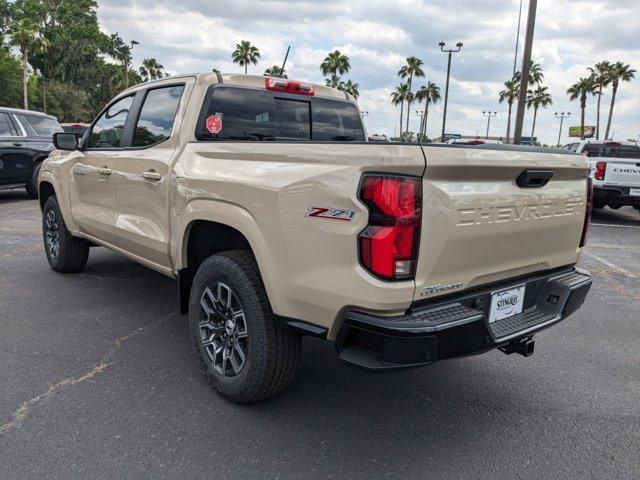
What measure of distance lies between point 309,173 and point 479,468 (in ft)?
5.29

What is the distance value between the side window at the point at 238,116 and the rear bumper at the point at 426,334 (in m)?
1.88

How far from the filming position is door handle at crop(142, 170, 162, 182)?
3405 millimetres

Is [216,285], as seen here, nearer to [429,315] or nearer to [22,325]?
[429,315]

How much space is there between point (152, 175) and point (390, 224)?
204 centimetres

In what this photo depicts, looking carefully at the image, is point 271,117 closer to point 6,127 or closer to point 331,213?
point 331,213

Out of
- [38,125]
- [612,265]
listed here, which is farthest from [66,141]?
[38,125]

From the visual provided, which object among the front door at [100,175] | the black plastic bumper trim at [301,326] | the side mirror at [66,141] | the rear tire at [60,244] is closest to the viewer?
the black plastic bumper trim at [301,326]

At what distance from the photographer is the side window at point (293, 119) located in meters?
3.84

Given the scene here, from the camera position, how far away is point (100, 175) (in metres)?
4.25

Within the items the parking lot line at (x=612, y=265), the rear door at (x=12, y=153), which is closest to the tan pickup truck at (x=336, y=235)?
the parking lot line at (x=612, y=265)

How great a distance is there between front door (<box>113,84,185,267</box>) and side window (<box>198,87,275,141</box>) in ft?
0.86

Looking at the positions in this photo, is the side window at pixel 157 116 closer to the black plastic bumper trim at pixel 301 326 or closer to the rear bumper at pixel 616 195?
the black plastic bumper trim at pixel 301 326

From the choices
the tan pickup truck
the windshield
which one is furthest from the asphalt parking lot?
the windshield

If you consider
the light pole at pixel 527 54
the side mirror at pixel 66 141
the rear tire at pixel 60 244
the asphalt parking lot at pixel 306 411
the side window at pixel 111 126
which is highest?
the light pole at pixel 527 54
